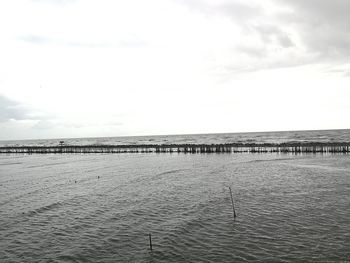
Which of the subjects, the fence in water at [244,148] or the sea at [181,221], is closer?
the sea at [181,221]

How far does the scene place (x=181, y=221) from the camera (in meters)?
15.6

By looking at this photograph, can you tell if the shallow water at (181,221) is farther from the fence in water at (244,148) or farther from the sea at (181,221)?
the fence in water at (244,148)

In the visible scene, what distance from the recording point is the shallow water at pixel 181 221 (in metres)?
11.6

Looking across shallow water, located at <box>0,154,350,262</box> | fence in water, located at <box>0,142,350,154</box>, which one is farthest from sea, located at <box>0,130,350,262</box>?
fence in water, located at <box>0,142,350,154</box>

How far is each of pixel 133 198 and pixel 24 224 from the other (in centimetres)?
748

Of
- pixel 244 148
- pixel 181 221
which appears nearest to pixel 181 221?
pixel 181 221

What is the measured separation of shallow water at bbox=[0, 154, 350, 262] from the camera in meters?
11.6

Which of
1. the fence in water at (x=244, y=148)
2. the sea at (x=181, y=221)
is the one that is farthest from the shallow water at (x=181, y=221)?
the fence in water at (x=244, y=148)

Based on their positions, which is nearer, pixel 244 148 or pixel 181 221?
pixel 181 221

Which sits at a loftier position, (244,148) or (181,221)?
(244,148)

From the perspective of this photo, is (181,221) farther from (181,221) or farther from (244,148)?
(244,148)

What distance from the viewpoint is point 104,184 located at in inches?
1121

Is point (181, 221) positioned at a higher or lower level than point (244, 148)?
lower

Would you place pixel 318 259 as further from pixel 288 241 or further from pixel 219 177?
pixel 219 177
